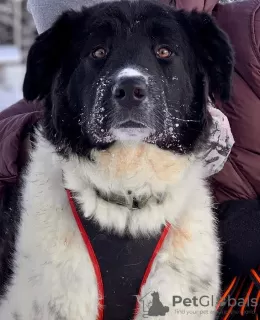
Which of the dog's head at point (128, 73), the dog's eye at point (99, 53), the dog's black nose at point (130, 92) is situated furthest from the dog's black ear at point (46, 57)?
the dog's black nose at point (130, 92)

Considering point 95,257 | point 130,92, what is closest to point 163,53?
point 130,92

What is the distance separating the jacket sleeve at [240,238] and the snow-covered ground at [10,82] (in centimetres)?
952

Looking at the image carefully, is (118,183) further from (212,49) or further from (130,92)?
(212,49)

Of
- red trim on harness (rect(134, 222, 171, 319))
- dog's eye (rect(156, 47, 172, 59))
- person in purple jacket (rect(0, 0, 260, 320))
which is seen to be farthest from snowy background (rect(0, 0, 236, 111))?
red trim on harness (rect(134, 222, 171, 319))

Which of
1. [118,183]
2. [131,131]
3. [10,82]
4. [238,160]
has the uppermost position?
[131,131]

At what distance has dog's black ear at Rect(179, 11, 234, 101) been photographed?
2689mm

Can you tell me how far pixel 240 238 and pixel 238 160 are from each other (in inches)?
20.0

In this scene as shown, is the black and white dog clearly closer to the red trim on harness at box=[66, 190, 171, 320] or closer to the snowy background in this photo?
the red trim on harness at box=[66, 190, 171, 320]

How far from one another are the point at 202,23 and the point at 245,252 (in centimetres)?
126

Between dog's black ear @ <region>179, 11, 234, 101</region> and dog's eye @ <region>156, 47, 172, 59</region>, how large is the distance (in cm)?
21

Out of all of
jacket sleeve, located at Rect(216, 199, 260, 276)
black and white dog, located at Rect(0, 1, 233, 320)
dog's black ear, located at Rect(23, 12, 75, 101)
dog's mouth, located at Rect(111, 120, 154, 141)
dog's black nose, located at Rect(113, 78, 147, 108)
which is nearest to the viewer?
dog's black nose, located at Rect(113, 78, 147, 108)

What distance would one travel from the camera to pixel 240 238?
2930mm

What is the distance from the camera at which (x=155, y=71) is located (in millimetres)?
2449

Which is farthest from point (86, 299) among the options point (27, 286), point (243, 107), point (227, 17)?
point (227, 17)
